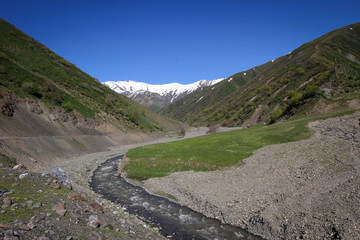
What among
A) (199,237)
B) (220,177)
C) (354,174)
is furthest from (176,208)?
(354,174)

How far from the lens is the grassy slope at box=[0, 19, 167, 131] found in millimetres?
62375

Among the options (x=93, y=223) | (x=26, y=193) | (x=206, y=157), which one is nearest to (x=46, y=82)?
(x=206, y=157)

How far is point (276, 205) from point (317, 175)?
757cm

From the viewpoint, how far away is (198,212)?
70.0ft

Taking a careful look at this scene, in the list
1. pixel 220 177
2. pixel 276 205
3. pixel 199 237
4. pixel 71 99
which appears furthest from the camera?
pixel 71 99

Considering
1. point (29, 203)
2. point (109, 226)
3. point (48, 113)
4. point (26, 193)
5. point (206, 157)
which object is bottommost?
point (206, 157)

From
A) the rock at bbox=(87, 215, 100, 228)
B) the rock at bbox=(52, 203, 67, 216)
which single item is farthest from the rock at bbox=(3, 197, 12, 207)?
the rock at bbox=(87, 215, 100, 228)

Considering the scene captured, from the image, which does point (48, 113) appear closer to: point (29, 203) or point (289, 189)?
point (29, 203)

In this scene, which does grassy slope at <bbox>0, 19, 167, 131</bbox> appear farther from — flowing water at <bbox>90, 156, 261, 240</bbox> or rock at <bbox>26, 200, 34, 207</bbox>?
rock at <bbox>26, 200, 34, 207</bbox>

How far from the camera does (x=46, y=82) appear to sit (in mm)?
73312

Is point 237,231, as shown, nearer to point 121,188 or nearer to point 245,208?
point 245,208

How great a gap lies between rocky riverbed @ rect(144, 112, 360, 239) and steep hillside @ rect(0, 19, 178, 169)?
2706 cm

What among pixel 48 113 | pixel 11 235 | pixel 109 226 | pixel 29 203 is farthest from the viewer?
pixel 48 113

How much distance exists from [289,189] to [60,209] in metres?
20.7
